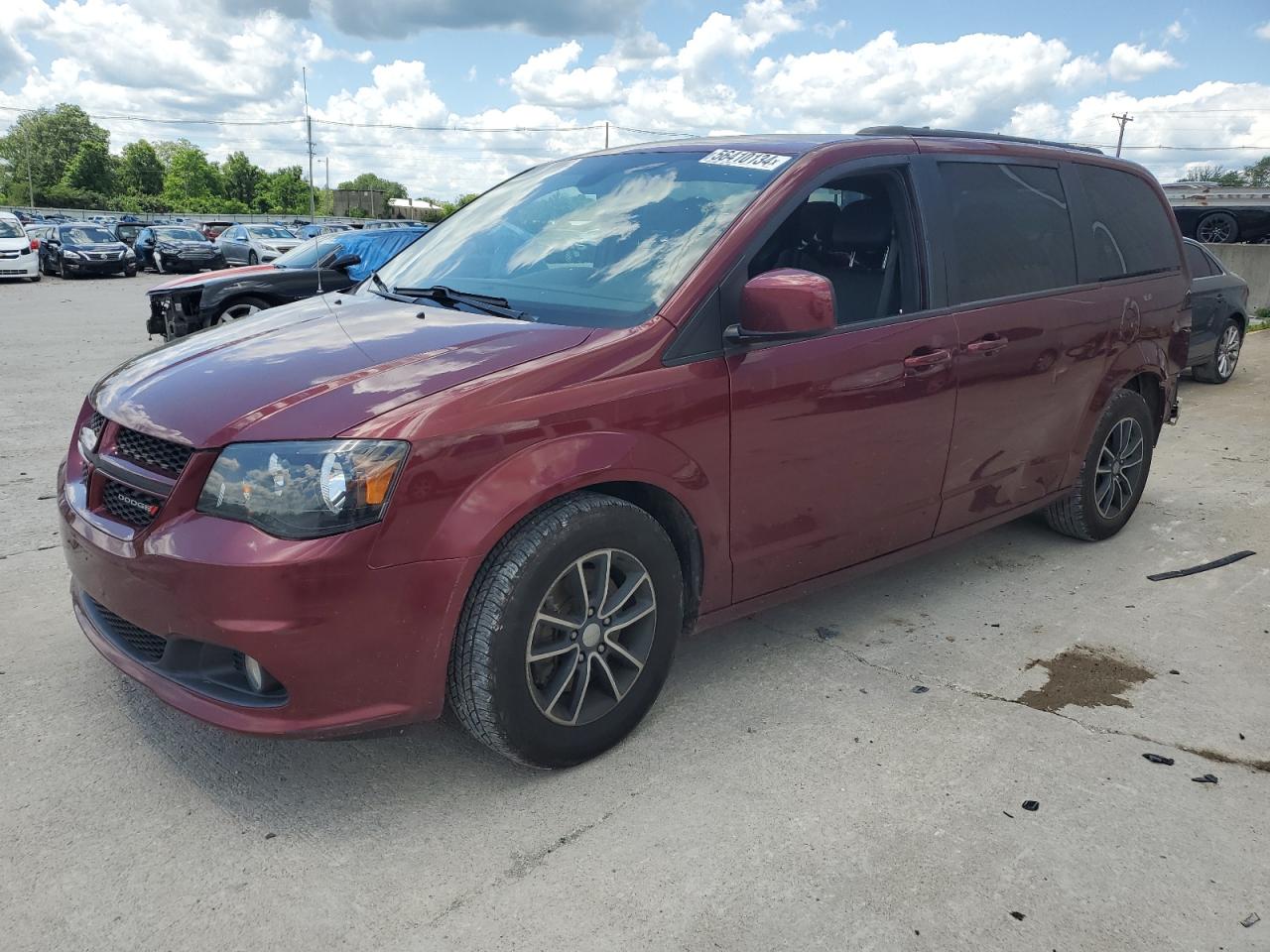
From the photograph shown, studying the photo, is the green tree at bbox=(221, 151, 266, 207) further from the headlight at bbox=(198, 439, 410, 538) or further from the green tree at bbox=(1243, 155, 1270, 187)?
the headlight at bbox=(198, 439, 410, 538)

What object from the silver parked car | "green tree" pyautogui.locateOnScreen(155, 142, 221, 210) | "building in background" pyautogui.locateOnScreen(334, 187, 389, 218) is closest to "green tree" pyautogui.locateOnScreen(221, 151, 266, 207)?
"green tree" pyautogui.locateOnScreen(155, 142, 221, 210)

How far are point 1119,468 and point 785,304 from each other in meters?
2.97

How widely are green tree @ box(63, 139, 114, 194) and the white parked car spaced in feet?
292

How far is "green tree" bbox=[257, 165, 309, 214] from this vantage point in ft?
373

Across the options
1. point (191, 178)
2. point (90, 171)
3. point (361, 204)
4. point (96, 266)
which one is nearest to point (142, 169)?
point (191, 178)

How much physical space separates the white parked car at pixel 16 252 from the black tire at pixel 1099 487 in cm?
2626

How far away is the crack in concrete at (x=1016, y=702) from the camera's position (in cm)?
316

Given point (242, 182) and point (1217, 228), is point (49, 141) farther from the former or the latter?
point (1217, 228)

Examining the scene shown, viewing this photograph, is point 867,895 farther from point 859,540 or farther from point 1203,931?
point 859,540

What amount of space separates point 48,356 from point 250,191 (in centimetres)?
11865

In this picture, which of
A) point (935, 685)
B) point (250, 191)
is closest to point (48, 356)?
point (935, 685)

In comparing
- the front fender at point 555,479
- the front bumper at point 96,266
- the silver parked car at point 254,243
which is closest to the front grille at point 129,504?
the front fender at point 555,479

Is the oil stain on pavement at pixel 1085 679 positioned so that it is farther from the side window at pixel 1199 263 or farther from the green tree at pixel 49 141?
the green tree at pixel 49 141

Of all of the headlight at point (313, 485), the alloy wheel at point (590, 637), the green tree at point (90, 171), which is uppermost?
the green tree at point (90, 171)
